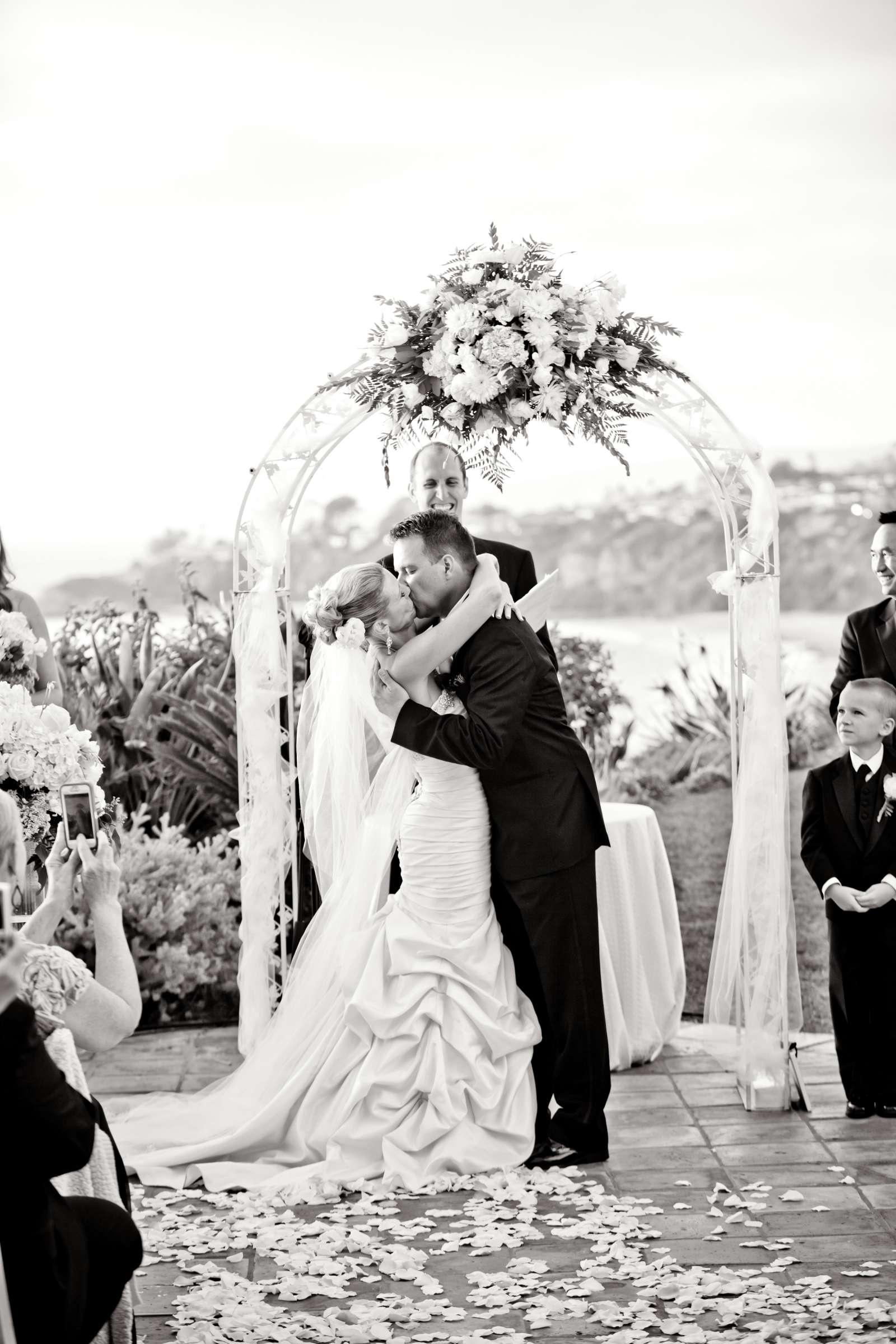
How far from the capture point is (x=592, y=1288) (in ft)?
10.5

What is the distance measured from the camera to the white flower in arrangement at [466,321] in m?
4.23

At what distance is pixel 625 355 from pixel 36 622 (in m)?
2.15

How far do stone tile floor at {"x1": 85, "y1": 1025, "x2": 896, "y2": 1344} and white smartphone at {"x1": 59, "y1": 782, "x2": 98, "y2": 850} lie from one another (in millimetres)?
1127

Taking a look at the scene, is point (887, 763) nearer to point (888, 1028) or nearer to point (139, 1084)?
point (888, 1028)

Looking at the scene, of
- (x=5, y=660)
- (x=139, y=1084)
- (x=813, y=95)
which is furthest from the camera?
(x=813, y=95)

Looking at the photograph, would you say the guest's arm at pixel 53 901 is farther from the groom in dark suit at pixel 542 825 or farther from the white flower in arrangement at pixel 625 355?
the white flower in arrangement at pixel 625 355

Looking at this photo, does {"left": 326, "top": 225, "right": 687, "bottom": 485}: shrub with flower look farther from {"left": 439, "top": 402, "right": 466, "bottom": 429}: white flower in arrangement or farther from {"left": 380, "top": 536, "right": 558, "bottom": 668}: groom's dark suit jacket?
{"left": 380, "top": 536, "right": 558, "bottom": 668}: groom's dark suit jacket

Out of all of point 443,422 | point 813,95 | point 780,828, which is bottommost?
point 780,828

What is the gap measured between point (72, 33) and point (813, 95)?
4.41 meters

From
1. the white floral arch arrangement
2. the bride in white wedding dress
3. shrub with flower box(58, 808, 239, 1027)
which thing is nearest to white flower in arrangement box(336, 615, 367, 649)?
the bride in white wedding dress

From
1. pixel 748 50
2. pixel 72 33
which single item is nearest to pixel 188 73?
pixel 72 33

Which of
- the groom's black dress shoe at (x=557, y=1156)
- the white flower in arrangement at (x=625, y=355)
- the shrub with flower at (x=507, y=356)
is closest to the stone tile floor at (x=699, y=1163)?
the groom's black dress shoe at (x=557, y=1156)

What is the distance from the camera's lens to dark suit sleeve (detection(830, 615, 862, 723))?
16.5 feet

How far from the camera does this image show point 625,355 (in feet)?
14.3
